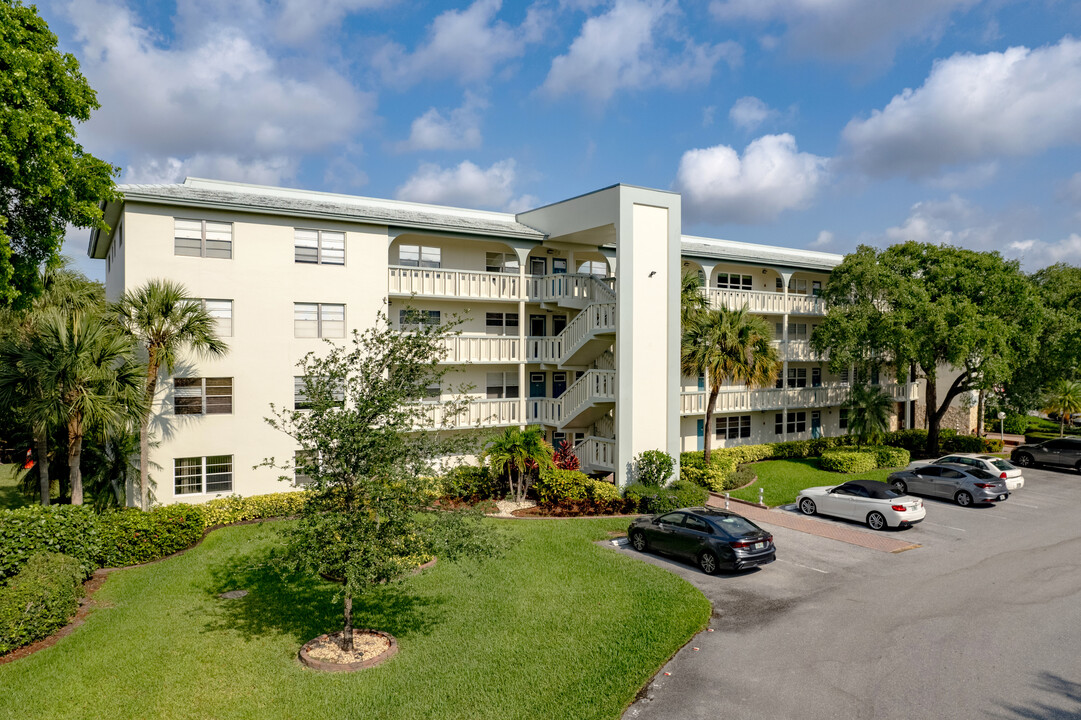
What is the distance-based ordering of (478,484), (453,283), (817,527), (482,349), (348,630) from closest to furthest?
(348,630)
(817,527)
(478,484)
(453,283)
(482,349)

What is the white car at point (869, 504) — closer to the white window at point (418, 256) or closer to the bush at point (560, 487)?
the bush at point (560, 487)

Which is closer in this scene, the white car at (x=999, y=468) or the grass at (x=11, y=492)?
the grass at (x=11, y=492)

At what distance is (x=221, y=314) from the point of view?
73.0 feet

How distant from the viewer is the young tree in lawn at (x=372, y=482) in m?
11.3

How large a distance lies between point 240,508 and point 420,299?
978cm

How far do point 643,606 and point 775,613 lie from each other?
9.40 ft

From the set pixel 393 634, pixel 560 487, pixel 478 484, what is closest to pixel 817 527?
pixel 560 487

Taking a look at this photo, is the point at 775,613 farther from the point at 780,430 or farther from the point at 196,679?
the point at 780,430

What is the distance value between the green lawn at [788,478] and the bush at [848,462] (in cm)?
29

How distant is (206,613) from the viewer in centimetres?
1401

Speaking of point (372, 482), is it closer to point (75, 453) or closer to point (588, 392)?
point (75, 453)

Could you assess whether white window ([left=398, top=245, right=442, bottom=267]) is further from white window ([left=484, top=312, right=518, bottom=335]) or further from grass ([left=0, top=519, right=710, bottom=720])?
grass ([left=0, top=519, right=710, bottom=720])

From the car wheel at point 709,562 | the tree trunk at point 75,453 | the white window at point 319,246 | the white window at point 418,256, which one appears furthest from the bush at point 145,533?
the car wheel at point 709,562

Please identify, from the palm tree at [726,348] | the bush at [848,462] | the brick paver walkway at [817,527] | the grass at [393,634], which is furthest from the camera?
the bush at [848,462]
